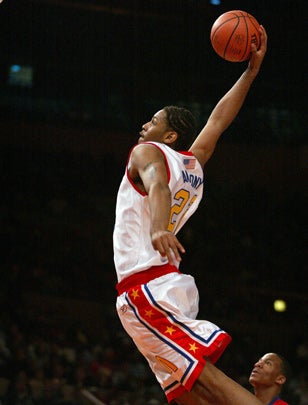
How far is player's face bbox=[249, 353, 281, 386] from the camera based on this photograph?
220 inches

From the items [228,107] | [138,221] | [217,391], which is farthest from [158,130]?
[217,391]

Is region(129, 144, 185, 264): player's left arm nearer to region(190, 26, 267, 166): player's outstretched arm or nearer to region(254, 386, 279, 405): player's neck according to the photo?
region(190, 26, 267, 166): player's outstretched arm

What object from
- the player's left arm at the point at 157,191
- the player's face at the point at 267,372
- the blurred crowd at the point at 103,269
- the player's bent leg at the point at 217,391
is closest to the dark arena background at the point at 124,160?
the blurred crowd at the point at 103,269

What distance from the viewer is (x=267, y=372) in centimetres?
564

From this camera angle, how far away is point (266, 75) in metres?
16.0

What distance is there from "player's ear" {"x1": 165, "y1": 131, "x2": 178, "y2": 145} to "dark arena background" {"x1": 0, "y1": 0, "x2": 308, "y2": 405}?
8.76 m

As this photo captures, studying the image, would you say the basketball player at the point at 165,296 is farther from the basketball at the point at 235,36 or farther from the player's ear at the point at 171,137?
the basketball at the point at 235,36

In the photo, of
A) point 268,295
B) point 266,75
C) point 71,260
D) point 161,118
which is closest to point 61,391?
point 161,118

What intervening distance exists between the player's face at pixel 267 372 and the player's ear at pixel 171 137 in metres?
2.27

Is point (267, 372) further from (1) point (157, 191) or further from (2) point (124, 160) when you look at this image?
(2) point (124, 160)

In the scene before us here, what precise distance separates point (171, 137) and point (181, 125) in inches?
3.5

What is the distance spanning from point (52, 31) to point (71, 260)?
4.64m

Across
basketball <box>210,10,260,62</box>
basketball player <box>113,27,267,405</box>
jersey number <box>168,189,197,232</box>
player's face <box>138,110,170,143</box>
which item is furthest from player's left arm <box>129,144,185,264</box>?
basketball <box>210,10,260,62</box>

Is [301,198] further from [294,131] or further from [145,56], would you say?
[145,56]
